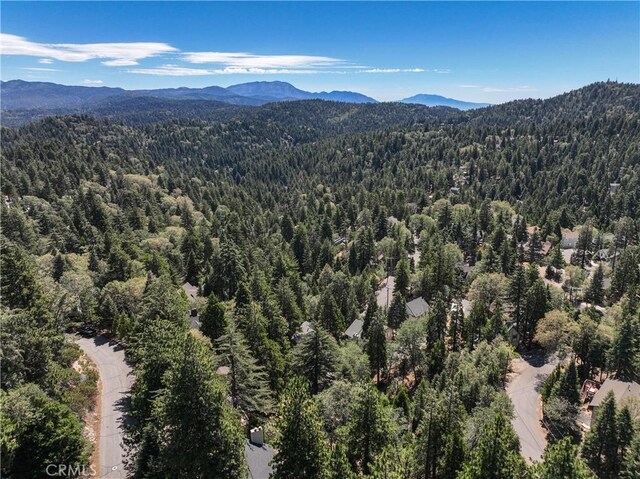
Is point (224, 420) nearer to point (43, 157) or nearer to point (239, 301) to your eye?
point (239, 301)

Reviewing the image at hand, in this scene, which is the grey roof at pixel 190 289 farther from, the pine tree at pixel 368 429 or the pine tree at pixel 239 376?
the pine tree at pixel 368 429

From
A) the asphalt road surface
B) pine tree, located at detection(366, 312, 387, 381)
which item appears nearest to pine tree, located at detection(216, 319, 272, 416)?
pine tree, located at detection(366, 312, 387, 381)

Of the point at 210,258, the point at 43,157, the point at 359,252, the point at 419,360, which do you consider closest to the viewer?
the point at 419,360

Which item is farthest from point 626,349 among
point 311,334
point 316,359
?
point 311,334

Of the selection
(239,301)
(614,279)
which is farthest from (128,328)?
(614,279)

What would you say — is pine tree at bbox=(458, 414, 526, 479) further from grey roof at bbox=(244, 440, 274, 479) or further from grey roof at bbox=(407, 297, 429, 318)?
grey roof at bbox=(407, 297, 429, 318)
